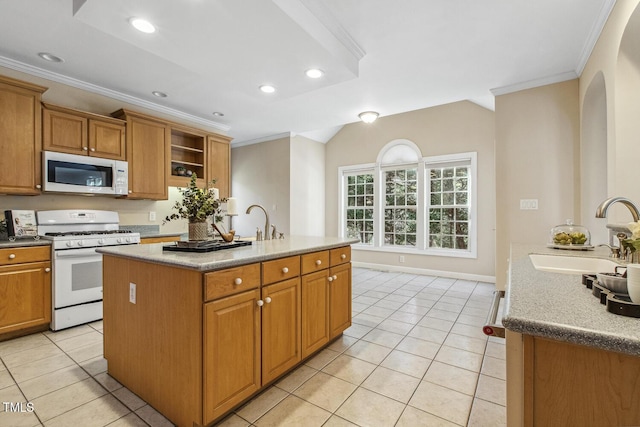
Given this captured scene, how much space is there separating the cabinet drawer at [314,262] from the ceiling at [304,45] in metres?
1.62

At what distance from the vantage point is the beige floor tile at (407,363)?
84.1 inches

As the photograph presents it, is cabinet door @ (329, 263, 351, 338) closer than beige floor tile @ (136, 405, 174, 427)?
No

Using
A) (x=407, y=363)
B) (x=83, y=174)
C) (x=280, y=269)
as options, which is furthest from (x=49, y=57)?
(x=407, y=363)

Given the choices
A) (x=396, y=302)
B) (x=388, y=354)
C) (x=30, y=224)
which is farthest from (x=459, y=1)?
(x=30, y=224)

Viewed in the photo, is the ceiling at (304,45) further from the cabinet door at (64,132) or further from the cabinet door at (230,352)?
the cabinet door at (230,352)

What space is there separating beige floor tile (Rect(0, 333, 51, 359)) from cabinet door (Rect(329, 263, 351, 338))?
2523mm

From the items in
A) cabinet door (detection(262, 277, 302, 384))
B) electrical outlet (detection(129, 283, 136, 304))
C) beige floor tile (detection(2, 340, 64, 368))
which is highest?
electrical outlet (detection(129, 283, 136, 304))

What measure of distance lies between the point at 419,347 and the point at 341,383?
2.90 ft

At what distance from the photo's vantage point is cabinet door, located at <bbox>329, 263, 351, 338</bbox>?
8.08 ft

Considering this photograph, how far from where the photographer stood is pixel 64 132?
312cm

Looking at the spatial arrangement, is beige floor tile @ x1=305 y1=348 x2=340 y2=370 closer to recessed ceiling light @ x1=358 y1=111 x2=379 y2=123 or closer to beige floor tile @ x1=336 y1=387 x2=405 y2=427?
beige floor tile @ x1=336 y1=387 x2=405 y2=427

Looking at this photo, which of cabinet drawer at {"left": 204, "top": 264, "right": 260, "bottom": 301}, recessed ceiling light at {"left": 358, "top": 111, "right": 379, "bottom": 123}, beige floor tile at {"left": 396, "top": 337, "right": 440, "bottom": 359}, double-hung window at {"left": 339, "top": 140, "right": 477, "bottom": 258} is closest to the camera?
cabinet drawer at {"left": 204, "top": 264, "right": 260, "bottom": 301}

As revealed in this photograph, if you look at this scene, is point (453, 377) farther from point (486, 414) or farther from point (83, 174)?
point (83, 174)

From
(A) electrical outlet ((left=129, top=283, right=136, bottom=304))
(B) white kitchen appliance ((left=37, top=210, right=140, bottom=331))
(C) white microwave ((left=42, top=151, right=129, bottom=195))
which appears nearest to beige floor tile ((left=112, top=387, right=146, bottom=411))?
(A) electrical outlet ((left=129, top=283, right=136, bottom=304))
